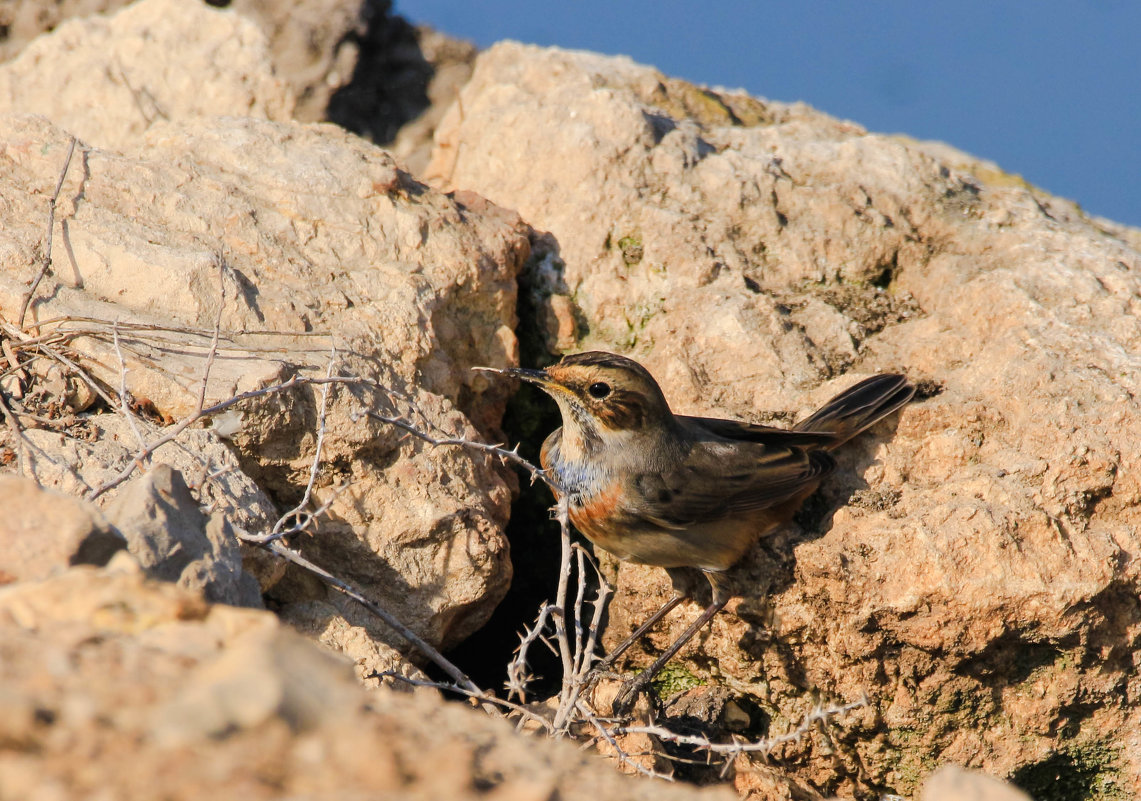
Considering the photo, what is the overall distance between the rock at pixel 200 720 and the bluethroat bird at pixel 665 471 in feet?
8.37

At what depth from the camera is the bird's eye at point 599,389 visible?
16.4 ft

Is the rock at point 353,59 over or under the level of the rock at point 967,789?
over

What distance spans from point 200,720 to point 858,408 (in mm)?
4159

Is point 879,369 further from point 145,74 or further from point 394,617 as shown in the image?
point 145,74

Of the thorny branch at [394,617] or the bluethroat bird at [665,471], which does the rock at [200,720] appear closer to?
the thorny branch at [394,617]

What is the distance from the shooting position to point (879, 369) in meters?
5.77

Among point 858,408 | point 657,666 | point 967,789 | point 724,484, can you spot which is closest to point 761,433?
point 724,484

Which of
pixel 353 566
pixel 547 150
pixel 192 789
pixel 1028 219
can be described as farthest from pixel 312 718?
pixel 1028 219

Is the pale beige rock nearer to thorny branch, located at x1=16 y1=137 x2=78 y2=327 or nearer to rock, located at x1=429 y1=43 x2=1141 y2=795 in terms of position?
rock, located at x1=429 y1=43 x2=1141 y2=795

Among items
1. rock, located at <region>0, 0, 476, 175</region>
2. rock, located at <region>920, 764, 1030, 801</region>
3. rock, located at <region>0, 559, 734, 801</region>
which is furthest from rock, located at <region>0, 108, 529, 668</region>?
rock, located at <region>0, 0, 476, 175</region>

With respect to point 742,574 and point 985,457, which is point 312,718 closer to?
point 742,574

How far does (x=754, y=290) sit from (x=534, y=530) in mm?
2115

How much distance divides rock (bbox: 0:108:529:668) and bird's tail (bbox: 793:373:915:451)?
1861mm

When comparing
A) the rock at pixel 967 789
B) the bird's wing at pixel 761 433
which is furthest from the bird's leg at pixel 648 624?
the rock at pixel 967 789
